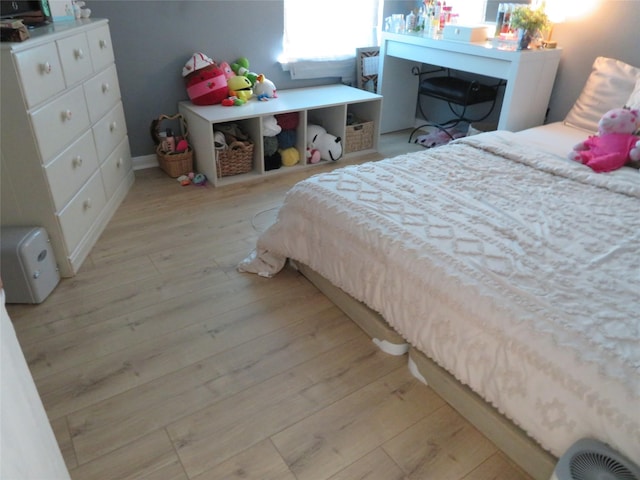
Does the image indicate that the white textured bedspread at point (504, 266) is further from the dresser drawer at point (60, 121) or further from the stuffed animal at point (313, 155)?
the stuffed animal at point (313, 155)

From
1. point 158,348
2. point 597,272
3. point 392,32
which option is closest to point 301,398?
point 158,348

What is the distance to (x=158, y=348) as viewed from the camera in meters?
1.76

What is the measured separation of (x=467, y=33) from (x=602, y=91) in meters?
0.93

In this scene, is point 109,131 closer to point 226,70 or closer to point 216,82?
point 216,82

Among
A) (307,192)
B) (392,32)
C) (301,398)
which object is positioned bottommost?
(301,398)

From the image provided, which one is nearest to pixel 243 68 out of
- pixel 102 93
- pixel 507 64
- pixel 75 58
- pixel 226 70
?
pixel 226 70

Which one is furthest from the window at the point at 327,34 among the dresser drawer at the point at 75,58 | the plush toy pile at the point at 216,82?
the dresser drawer at the point at 75,58

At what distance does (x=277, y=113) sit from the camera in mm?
3133

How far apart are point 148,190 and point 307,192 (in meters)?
1.51

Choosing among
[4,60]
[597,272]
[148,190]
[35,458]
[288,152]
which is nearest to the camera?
[35,458]

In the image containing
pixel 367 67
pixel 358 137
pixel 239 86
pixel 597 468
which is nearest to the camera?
pixel 597 468

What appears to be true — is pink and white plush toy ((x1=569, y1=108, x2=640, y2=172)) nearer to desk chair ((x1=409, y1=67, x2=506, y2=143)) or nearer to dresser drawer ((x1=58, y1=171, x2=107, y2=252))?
desk chair ((x1=409, y1=67, x2=506, y2=143))

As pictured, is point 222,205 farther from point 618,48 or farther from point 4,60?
point 618,48

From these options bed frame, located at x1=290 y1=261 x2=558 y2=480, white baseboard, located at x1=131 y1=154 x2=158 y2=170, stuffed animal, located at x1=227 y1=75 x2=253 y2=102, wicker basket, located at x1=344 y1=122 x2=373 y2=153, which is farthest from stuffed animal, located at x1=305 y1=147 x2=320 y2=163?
bed frame, located at x1=290 y1=261 x2=558 y2=480
